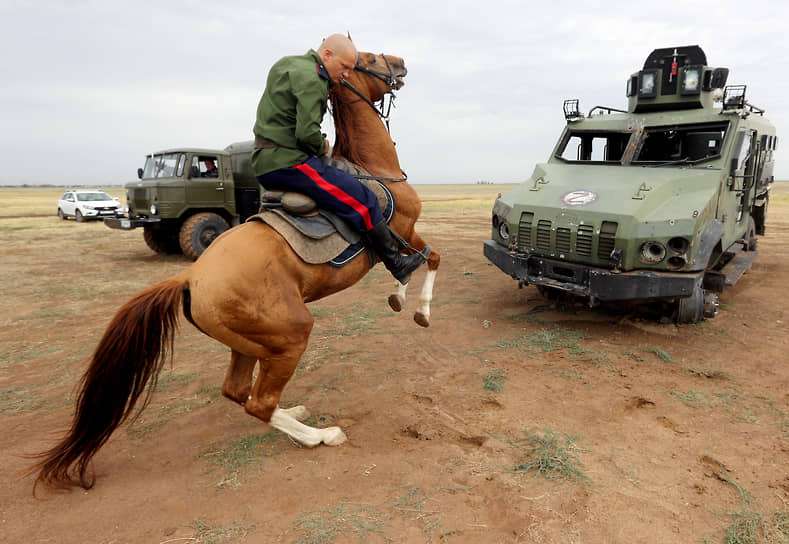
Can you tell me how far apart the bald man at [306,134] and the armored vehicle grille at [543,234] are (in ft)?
9.43

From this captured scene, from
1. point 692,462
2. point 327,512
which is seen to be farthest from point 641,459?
point 327,512

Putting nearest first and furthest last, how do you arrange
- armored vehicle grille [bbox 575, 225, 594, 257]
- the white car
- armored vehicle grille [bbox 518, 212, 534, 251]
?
armored vehicle grille [bbox 575, 225, 594, 257] < armored vehicle grille [bbox 518, 212, 534, 251] < the white car

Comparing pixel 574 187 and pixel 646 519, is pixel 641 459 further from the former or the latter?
pixel 574 187

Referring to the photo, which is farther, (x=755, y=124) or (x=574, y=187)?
(x=755, y=124)

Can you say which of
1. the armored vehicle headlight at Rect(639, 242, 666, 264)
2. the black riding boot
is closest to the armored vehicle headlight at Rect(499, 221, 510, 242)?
the armored vehicle headlight at Rect(639, 242, 666, 264)

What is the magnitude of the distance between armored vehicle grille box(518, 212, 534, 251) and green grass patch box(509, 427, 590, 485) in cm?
273

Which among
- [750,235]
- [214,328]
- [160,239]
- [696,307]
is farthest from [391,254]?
[160,239]

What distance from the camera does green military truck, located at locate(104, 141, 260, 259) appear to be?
11.9m

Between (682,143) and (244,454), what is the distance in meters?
6.97

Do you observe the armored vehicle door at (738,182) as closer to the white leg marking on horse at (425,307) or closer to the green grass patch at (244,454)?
the white leg marking on horse at (425,307)

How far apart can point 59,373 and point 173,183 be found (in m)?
8.06

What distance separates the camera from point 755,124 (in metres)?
6.71

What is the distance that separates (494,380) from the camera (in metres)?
4.40

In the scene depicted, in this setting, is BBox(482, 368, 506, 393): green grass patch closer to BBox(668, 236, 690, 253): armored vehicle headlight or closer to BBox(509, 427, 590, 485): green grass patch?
BBox(509, 427, 590, 485): green grass patch
